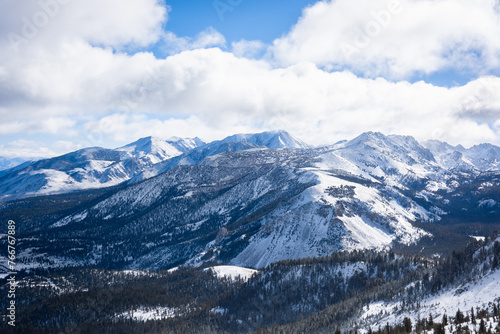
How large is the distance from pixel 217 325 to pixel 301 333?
66.8 m

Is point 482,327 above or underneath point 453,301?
above

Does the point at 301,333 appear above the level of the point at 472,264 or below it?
below

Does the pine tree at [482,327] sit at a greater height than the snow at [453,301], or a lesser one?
greater

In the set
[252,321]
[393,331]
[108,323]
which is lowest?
[252,321]

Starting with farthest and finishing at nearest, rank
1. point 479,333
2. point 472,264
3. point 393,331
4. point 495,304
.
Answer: point 472,264, point 393,331, point 495,304, point 479,333

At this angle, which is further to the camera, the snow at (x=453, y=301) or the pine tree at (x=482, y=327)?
the snow at (x=453, y=301)

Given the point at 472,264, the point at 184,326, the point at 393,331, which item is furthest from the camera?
the point at 184,326

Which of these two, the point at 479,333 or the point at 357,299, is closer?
the point at 479,333

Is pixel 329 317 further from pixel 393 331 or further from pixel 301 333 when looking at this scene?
pixel 393 331

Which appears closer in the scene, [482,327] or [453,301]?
[482,327]

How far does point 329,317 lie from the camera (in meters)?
148

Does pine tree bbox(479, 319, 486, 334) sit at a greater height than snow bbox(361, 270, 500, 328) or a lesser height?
greater

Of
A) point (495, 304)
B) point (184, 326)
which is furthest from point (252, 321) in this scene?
point (495, 304)

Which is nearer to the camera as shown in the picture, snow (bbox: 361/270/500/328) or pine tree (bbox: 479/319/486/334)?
pine tree (bbox: 479/319/486/334)
